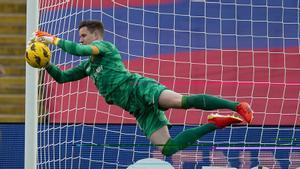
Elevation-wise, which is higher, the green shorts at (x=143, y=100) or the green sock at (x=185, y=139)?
the green shorts at (x=143, y=100)

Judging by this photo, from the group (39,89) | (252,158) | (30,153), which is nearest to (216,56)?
(252,158)

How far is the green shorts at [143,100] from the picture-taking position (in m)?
5.21

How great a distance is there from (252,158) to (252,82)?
48.4 inches

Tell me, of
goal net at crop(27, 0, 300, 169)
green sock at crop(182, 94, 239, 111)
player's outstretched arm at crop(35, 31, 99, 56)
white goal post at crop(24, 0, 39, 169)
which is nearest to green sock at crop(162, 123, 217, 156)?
green sock at crop(182, 94, 239, 111)

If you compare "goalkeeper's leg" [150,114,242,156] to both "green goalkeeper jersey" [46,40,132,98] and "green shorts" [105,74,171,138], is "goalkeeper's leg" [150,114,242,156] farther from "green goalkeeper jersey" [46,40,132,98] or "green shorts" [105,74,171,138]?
"green goalkeeper jersey" [46,40,132,98]

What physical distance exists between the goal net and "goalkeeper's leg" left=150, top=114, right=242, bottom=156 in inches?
53.9

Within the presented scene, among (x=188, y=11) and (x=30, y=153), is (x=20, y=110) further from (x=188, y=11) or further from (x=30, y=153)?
(x=30, y=153)

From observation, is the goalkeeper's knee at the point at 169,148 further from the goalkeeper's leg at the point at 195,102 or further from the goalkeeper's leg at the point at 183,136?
the goalkeeper's leg at the point at 195,102

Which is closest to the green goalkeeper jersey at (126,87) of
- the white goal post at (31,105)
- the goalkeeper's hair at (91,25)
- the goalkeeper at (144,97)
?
the goalkeeper at (144,97)

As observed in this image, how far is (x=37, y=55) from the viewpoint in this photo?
5062 mm

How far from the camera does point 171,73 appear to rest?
282 inches

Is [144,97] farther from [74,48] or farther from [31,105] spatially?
[31,105]

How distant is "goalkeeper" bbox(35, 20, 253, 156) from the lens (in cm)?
514

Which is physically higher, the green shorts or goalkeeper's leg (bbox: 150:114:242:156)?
the green shorts
